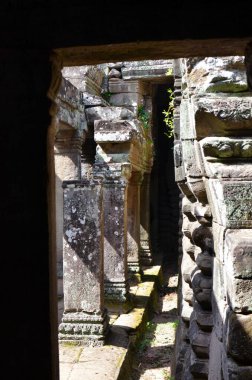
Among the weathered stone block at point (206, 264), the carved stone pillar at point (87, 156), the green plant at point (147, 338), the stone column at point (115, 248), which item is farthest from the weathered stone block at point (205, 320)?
the carved stone pillar at point (87, 156)

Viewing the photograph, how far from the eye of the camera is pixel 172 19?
2.13 meters

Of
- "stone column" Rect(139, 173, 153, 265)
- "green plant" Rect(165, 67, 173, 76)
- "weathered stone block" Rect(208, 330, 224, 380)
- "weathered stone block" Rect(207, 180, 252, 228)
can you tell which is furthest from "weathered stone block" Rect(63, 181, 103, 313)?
"stone column" Rect(139, 173, 153, 265)

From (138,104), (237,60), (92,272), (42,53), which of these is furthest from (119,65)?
(42,53)

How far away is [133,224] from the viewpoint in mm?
11672

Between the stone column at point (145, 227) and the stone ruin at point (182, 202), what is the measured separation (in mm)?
31

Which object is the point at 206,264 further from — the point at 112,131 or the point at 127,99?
the point at 127,99

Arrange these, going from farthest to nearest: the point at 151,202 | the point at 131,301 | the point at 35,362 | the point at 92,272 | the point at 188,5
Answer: the point at 151,202
the point at 131,301
the point at 92,272
the point at 35,362
the point at 188,5

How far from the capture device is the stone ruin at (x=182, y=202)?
2.91 meters

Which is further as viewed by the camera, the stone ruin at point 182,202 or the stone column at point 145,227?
the stone column at point 145,227

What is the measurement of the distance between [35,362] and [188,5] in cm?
189

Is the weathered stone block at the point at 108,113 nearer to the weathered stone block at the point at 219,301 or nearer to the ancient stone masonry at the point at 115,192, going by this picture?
the ancient stone masonry at the point at 115,192

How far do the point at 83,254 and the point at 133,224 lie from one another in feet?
16.2

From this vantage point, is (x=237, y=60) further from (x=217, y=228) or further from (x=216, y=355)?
(x=216, y=355)

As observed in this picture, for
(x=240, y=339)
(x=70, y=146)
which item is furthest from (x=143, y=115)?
(x=240, y=339)
